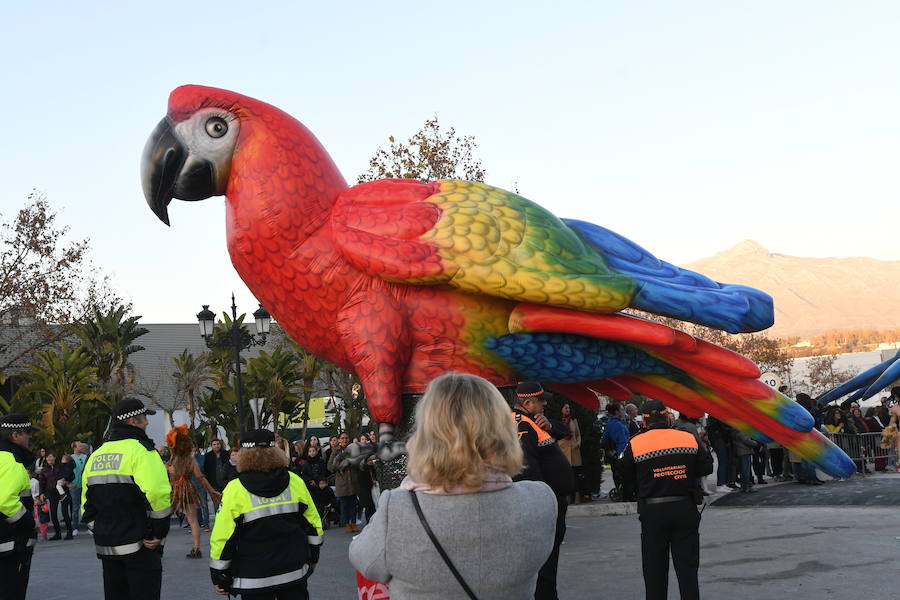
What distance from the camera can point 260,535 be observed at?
500cm

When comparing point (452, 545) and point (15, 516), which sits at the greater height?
point (452, 545)

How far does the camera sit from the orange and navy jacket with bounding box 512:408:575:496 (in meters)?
6.59

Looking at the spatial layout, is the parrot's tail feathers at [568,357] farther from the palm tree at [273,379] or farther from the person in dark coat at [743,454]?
the palm tree at [273,379]

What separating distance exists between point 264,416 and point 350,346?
82.7 ft

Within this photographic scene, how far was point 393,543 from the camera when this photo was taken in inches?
105

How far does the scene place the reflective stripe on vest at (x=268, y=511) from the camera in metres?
4.99

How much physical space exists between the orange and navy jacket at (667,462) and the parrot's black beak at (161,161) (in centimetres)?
367

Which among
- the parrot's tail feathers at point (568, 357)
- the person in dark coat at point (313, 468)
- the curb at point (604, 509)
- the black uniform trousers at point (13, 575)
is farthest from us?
the person in dark coat at point (313, 468)

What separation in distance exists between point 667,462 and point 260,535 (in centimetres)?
269

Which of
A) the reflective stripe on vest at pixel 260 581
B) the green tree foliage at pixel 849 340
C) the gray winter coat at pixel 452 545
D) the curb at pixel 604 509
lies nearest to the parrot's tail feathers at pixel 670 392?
the reflective stripe on vest at pixel 260 581

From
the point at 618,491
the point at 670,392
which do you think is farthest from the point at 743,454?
the point at 670,392

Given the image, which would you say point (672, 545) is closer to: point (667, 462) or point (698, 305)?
point (667, 462)

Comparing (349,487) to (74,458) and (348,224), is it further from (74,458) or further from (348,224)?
(348,224)

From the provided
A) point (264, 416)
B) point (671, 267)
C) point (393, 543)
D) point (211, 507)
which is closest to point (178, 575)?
point (671, 267)
